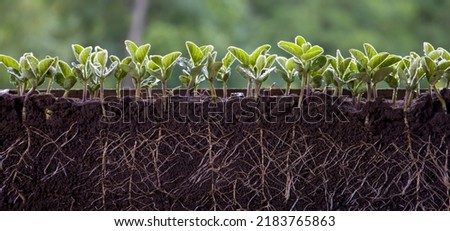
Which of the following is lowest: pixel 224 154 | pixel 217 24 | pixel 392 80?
pixel 224 154

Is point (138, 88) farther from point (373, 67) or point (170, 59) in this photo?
point (373, 67)


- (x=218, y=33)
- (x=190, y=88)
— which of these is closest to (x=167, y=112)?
(x=190, y=88)

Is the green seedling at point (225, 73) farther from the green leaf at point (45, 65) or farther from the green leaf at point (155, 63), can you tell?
the green leaf at point (45, 65)

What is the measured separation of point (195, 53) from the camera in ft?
2.78

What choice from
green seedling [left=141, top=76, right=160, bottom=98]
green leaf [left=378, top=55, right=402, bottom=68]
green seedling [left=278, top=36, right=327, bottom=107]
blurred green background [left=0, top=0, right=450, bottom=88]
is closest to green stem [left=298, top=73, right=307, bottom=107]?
green seedling [left=278, top=36, right=327, bottom=107]

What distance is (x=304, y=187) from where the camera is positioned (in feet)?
2.75

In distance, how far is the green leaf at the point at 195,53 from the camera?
0.84 m

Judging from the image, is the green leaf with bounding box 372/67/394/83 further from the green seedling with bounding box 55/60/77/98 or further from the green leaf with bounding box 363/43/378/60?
the green seedling with bounding box 55/60/77/98

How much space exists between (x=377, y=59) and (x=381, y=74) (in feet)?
0.08

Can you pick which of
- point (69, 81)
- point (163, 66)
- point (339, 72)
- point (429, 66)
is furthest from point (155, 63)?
point (429, 66)

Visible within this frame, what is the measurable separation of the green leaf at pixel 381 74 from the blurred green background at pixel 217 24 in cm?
408

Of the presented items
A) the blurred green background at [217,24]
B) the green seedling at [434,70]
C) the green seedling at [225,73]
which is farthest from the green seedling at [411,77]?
the blurred green background at [217,24]
